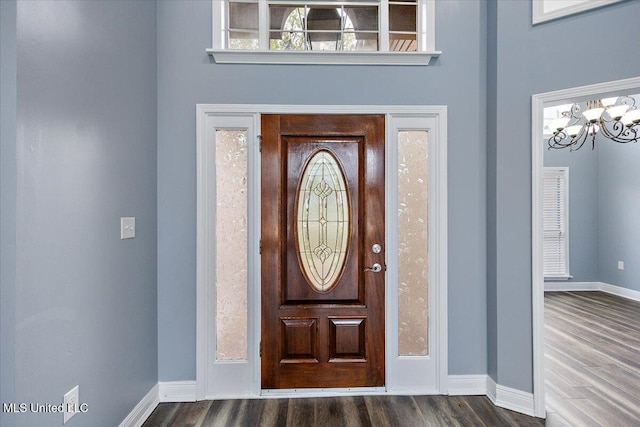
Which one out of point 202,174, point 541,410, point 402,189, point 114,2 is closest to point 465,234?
point 402,189

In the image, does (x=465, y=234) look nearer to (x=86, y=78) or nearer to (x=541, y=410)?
(x=541, y=410)

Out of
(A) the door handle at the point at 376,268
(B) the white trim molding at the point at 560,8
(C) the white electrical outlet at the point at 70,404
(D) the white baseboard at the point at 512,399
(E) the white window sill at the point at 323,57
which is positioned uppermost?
(B) the white trim molding at the point at 560,8

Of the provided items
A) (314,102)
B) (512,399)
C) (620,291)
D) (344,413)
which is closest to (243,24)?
(314,102)

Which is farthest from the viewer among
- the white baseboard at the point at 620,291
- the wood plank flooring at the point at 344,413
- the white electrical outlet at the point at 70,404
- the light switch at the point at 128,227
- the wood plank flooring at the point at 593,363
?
the white baseboard at the point at 620,291

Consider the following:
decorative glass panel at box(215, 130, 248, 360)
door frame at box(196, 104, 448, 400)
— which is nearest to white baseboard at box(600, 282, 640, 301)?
door frame at box(196, 104, 448, 400)

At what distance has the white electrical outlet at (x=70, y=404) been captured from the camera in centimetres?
156

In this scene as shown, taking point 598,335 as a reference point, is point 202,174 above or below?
above

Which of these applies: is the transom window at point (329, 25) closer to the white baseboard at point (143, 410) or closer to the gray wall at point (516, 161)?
the gray wall at point (516, 161)

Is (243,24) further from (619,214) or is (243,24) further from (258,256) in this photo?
(619,214)

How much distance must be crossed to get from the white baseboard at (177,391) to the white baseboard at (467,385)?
1916 millimetres

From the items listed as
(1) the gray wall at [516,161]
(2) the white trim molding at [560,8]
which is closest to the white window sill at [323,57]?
(1) the gray wall at [516,161]

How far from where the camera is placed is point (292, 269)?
252cm

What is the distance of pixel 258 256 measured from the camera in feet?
8.12

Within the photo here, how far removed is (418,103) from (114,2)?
2.08 metres
